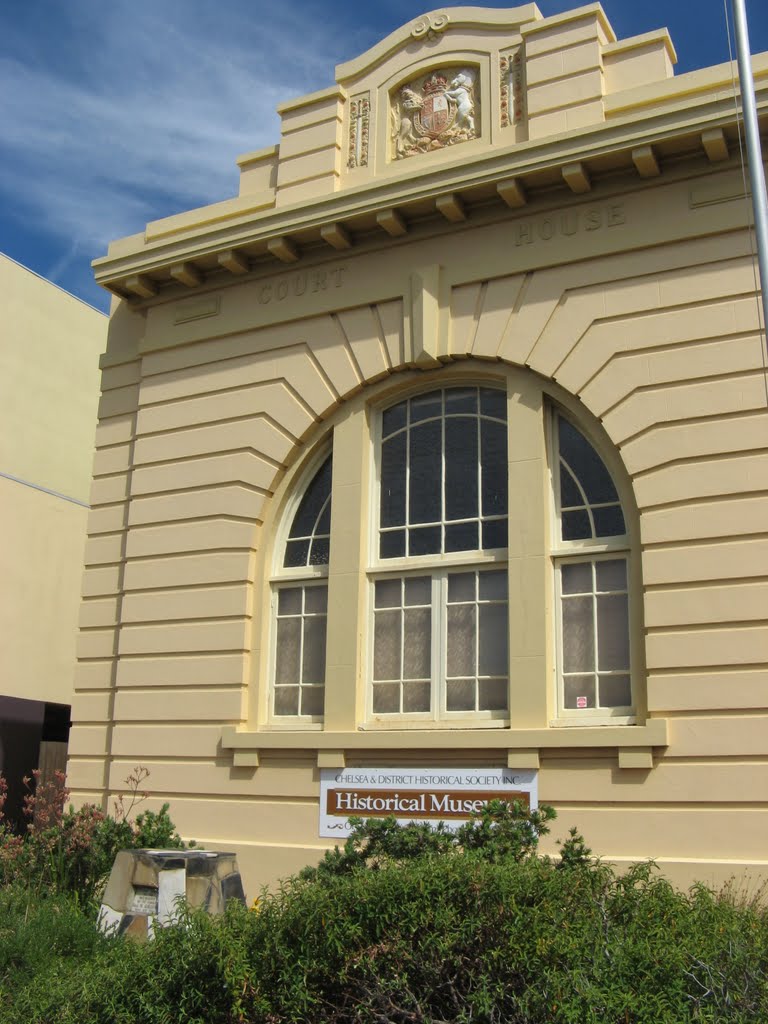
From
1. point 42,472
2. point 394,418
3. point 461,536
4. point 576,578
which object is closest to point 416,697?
point 461,536

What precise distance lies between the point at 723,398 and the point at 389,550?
13.5 feet

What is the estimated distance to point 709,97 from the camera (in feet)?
38.1

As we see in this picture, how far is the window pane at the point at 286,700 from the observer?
13.2 metres

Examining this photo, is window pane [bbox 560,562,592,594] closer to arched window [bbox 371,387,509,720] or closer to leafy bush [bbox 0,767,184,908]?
arched window [bbox 371,387,509,720]

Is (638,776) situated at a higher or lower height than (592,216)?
lower

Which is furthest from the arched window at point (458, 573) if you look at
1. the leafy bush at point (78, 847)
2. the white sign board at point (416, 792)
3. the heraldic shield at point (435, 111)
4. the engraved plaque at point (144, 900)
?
the heraldic shield at point (435, 111)

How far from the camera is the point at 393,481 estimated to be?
13320mm

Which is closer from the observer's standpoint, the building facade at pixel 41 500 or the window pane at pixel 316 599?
the window pane at pixel 316 599

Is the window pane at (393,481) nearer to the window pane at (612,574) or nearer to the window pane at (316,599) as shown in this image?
the window pane at (316,599)

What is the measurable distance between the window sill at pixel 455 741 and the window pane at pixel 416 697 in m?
0.36

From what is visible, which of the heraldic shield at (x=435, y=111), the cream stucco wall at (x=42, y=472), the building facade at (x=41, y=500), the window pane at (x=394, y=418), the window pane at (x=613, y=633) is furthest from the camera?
the cream stucco wall at (x=42, y=472)

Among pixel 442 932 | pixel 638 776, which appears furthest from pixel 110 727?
pixel 442 932

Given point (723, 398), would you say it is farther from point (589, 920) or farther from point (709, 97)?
point (589, 920)

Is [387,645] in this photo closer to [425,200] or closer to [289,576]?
[289,576]
